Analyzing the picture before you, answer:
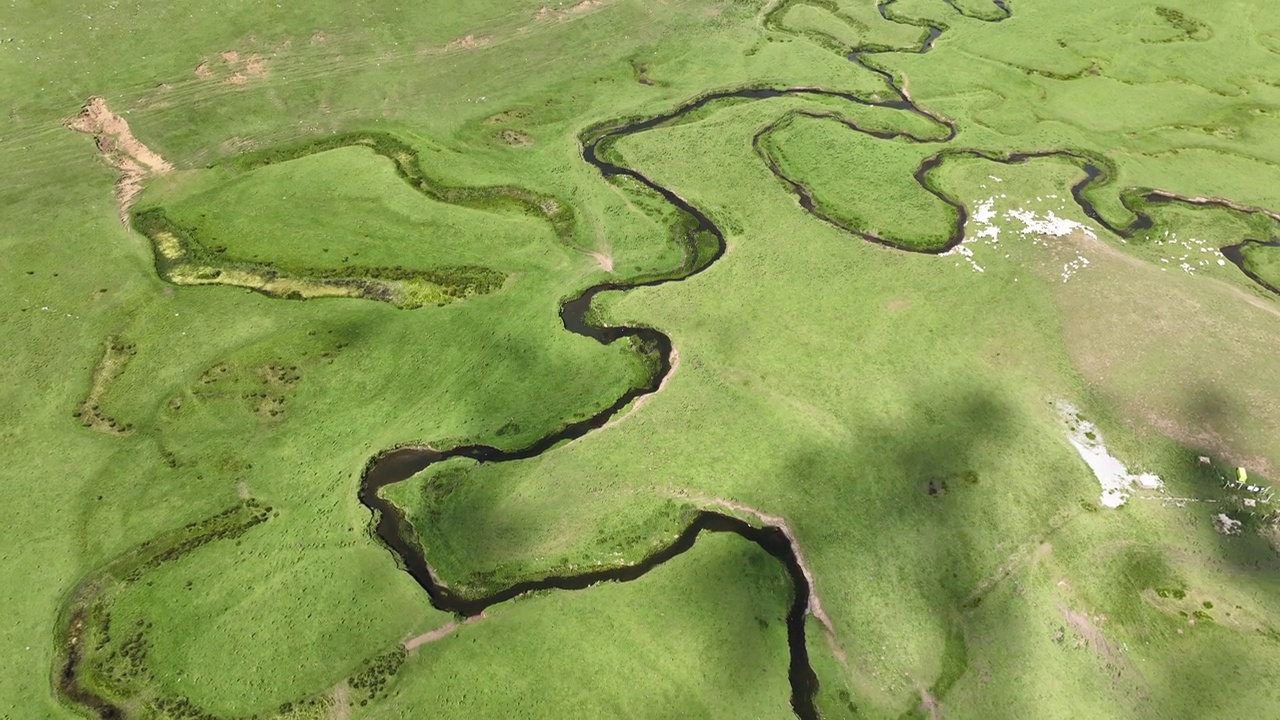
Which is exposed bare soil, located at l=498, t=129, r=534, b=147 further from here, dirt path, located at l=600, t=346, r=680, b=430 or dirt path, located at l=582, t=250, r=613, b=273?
dirt path, located at l=600, t=346, r=680, b=430

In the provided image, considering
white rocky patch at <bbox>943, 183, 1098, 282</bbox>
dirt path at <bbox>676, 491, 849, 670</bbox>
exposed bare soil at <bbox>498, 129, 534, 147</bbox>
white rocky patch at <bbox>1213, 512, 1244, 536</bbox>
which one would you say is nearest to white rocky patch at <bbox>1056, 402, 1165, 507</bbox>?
white rocky patch at <bbox>1213, 512, 1244, 536</bbox>

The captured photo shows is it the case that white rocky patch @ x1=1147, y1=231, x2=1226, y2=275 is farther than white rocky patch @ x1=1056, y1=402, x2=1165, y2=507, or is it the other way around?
white rocky patch @ x1=1147, y1=231, x2=1226, y2=275

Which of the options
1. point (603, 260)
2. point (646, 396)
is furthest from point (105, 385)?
point (646, 396)

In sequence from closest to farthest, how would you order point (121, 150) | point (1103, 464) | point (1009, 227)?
point (1103, 464) < point (1009, 227) < point (121, 150)

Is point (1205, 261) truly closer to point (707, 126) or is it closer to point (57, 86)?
point (707, 126)

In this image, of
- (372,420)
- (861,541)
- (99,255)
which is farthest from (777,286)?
(99,255)

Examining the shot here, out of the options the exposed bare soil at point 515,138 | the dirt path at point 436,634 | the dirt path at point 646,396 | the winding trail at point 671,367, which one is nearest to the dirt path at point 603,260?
the winding trail at point 671,367

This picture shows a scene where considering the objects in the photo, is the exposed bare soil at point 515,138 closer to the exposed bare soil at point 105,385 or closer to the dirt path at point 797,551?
the exposed bare soil at point 105,385

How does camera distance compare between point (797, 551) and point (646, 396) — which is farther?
point (646, 396)

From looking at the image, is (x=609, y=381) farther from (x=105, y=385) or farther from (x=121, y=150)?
(x=121, y=150)
